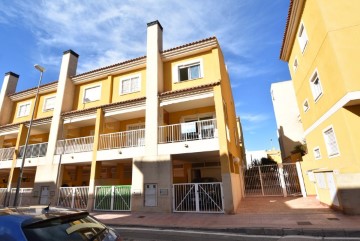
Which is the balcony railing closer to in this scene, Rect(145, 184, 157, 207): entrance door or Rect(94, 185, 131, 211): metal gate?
Rect(94, 185, 131, 211): metal gate

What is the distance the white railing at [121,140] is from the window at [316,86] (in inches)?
418

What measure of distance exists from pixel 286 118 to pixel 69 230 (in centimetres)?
2734

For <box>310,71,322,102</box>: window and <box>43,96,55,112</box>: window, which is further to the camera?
<box>43,96,55,112</box>: window

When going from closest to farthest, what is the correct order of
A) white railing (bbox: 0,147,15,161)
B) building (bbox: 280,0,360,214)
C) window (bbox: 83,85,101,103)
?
building (bbox: 280,0,360,214) → window (bbox: 83,85,101,103) → white railing (bbox: 0,147,15,161)

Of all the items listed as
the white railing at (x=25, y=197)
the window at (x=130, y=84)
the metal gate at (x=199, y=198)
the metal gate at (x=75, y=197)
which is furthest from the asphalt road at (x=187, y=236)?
the white railing at (x=25, y=197)

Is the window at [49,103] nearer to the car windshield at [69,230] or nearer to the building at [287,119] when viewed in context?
the car windshield at [69,230]

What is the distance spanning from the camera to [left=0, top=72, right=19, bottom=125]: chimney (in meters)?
20.3

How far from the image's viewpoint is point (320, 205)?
11.0 meters

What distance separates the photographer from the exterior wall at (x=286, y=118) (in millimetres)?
24281

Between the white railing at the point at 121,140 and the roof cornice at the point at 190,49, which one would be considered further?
the white railing at the point at 121,140

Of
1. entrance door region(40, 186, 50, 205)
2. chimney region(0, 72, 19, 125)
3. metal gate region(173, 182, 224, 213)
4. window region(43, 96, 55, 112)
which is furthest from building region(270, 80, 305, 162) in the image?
chimney region(0, 72, 19, 125)

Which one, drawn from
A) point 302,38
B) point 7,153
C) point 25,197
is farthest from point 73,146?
point 302,38

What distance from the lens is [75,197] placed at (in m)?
13.9

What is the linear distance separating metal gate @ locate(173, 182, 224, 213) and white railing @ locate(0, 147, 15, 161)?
50.3ft
